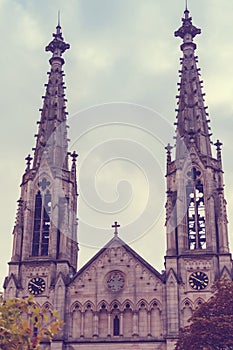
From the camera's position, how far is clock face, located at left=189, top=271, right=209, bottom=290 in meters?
48.8

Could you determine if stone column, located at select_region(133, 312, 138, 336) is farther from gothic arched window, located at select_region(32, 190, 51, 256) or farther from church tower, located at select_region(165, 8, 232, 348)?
gothic arched window, located at select_region(32, 190, 51, 256)

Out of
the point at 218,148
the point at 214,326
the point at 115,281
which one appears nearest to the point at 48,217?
the point at 115,281

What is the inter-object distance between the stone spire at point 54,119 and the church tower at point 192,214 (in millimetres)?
10407

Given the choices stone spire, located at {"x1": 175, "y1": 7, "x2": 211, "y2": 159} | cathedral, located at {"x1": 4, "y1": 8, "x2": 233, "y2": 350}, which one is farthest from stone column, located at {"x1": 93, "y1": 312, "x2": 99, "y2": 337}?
stone spire, located at {"x1": 175, "y1": 7, "x2": 211, "y2": 159}

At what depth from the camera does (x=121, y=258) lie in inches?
2003

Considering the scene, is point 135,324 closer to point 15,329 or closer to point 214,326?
point 214,326

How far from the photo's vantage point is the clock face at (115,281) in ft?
163

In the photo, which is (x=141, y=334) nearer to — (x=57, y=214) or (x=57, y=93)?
(x=57, y=214)

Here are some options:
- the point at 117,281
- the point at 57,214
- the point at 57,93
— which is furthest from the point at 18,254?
the point at 57,93

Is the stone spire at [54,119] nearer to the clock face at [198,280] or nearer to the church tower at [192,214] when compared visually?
the church tower at [192,214]

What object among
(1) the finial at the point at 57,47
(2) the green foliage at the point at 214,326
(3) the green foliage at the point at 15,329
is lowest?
(3) the green foliage at the point at 15,329

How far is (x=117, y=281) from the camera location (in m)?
49.9

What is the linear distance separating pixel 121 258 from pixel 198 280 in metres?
6.49

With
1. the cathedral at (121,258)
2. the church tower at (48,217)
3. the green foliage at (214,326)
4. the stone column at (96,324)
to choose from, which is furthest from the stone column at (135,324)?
the green foliage at (214,326)
